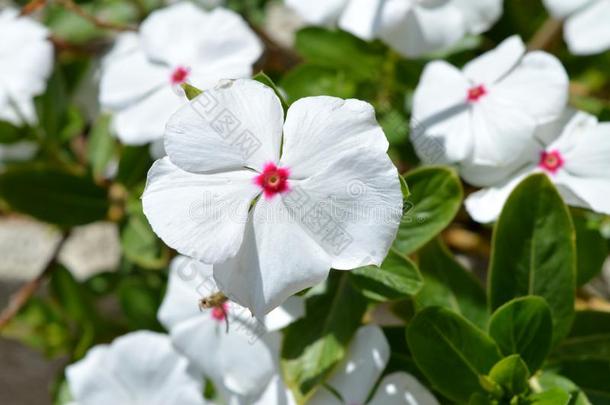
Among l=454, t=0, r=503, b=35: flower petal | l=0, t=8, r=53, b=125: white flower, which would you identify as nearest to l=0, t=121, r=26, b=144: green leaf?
l=0, t=8, r=53, b=125: white flower

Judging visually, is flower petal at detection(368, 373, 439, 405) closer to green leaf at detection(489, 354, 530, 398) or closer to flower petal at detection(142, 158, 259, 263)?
green leaf at detection(489, 354, 530, 398)

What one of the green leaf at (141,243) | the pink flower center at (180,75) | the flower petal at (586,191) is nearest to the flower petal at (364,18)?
the pink flower center at (180,75)

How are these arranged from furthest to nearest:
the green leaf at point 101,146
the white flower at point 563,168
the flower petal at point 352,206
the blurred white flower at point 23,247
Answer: the blurred white flower at point 23,247 < the green leaf at point 101,146 < the white flower at point 563,168 < the flower petal at point 352,206

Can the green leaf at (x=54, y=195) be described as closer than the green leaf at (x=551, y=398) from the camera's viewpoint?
No

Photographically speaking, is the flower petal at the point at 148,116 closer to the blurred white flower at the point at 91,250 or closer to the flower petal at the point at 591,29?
the flower petal at the point at 591,29

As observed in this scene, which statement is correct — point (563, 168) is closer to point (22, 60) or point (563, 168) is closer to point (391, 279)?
point (391, 279)

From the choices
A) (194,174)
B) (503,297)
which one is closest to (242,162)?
(194,174)

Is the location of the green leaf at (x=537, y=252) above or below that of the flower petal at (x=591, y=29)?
below
